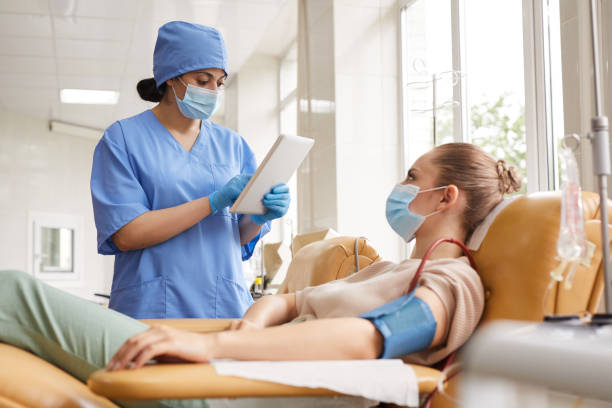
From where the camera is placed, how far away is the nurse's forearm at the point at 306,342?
3.25ft

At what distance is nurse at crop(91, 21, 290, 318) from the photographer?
1751 mm

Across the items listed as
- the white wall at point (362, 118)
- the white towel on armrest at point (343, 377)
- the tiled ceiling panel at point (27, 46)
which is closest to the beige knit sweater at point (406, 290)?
the white towel on armrest at point (343, 377)

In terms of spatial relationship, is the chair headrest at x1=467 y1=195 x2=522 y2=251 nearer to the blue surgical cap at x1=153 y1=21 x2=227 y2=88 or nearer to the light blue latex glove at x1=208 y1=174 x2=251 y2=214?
the light blue latex glove at x1=208 y1=174 x2=251 y2=214

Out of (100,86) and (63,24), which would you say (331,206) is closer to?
(63,24)

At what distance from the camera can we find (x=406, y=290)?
1282 mm

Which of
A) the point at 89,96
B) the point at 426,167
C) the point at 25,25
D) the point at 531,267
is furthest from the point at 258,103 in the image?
the point at 531,267

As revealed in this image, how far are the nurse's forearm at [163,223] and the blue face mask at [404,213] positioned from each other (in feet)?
1.69

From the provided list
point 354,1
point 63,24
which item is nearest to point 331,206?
point 354,1

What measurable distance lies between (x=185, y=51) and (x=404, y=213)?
807 mm

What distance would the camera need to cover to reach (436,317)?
→ 1111 millimetres

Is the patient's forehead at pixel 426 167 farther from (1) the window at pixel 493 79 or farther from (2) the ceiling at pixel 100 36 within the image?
(2) the ceiling at pixel 100 36

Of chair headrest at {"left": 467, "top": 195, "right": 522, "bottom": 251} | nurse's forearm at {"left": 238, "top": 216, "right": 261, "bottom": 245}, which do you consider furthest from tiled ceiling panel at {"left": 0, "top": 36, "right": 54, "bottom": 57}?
chair headrest at {"left": 467, "top": 195, "right": 522, "bottom": 251}

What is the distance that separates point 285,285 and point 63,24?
133 inches

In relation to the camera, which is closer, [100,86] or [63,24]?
[63,24]
